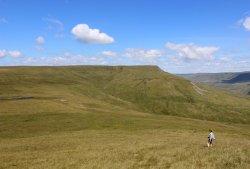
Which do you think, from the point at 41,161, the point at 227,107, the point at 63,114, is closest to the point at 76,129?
the point at 63,114

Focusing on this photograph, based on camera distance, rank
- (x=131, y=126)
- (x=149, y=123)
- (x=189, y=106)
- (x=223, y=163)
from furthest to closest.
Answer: (x=189, y=106)
(x=149, y=123)
(x=131, y=126)
(x=223, y=163)

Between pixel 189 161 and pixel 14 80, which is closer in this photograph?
pixel 189 161

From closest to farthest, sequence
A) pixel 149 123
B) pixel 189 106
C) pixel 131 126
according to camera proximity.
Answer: pixel 131 126
pixel 149 123
pixel 189 106

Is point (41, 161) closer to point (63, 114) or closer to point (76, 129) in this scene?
point (76, 129)

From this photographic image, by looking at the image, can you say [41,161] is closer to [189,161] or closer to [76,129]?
[189,161]

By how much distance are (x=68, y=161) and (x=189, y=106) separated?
171 m

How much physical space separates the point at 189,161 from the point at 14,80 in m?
189

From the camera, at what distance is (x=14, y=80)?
7800 inches

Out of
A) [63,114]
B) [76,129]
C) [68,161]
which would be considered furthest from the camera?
[63,114]

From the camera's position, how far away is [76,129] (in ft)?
220

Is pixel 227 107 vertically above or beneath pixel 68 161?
beneath

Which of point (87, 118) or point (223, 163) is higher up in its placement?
point (223, 163)

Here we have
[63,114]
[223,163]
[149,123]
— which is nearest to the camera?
[223,163]

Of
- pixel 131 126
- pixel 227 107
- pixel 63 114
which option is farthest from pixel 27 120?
pixel 227 107
